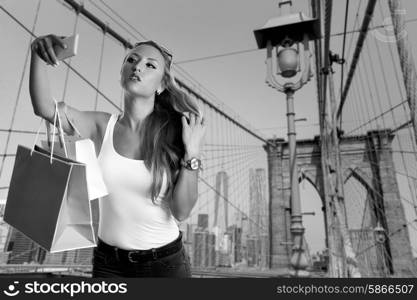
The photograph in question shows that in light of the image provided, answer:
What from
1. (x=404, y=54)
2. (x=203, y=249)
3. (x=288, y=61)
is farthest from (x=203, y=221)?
(x=404, y=54)

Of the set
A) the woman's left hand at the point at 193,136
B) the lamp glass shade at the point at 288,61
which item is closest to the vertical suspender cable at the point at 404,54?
the woman's left hand at the point at 193,136

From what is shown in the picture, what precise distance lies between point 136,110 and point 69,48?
22 centimetres

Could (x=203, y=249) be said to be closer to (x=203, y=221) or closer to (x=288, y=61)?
(x=203, y=221)

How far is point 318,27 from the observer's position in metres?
3.03

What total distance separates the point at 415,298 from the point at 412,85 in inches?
34.6

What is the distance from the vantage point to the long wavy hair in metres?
0.64

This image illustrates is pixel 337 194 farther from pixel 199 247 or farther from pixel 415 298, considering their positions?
pixel 415 298

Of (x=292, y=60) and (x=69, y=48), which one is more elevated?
(x=292, y=60)

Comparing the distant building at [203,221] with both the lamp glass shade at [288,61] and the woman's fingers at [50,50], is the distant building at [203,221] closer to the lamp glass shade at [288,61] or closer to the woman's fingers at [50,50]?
the lamp glass shade at [288,61]

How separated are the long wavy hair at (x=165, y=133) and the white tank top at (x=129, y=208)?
0.06 feet

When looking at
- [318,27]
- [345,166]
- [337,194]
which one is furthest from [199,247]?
[345,166]

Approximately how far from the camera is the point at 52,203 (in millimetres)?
521

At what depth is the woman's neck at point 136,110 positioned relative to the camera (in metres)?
0.72

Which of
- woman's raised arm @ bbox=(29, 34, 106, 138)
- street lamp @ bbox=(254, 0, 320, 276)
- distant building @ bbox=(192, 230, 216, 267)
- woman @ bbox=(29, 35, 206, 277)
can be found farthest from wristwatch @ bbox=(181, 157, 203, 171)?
distant building @ bbox=(192, 230, 216, 267)
